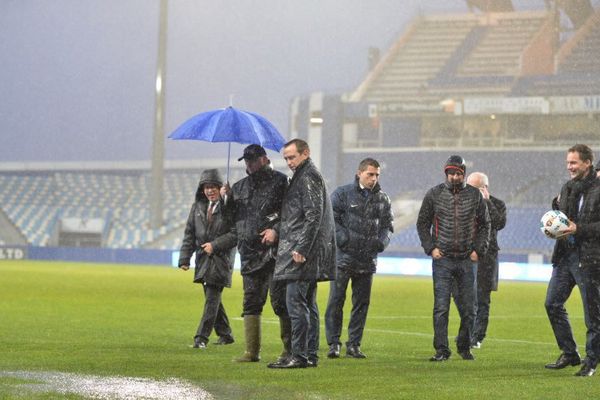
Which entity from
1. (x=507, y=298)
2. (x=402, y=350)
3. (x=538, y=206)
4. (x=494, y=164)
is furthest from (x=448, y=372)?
(x=494, y=164)

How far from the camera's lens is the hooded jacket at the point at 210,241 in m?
12.0

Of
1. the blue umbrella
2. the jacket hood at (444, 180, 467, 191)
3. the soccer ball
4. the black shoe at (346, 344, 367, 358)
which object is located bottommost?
the black shoe at (346, 344, 367, 358)

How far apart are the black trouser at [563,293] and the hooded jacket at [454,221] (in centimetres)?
100

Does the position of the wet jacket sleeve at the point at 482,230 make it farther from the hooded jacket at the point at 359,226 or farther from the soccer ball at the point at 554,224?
the soccer ball at the point at 554,224

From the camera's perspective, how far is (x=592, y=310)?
32.1ft

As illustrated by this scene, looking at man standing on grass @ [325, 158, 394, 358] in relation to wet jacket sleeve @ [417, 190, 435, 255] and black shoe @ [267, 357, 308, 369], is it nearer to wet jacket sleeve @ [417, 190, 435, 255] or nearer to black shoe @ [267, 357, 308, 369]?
wet jacket sleeve @ [417, 190, 435, 255]

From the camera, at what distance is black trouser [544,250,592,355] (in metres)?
9.85

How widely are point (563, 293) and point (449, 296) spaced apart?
4.20 feet

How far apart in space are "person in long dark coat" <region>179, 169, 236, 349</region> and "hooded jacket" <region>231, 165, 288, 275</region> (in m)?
1.47

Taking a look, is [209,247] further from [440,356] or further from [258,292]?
[440,356]

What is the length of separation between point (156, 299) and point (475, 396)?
14.4m

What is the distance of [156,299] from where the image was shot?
22.2 metres

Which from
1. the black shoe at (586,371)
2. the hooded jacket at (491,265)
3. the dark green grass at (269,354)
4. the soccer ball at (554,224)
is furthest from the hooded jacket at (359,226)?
the black shoe at (586,371)

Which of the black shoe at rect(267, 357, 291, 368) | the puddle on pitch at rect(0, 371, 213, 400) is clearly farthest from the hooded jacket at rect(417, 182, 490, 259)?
the puddle on pitch at rect(0, 371, 213, 400)
